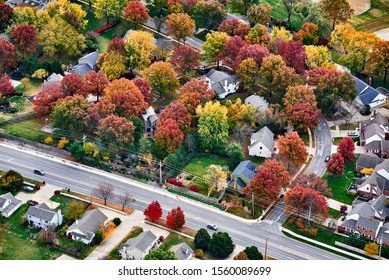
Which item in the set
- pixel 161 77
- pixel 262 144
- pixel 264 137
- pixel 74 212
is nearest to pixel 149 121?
pixel 161 77

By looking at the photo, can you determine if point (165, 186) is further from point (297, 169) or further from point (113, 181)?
point (297, 169)

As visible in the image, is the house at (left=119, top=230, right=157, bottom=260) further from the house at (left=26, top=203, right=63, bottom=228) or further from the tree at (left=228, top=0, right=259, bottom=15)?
the tree at (left=228, top=0, right=259, bottom=15)

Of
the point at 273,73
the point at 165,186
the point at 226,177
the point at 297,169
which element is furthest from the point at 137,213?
the point at 273,73

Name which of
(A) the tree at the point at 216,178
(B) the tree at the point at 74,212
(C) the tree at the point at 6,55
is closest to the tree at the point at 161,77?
(A) the tree at the point at 216,178

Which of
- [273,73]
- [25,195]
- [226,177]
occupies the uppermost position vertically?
[273,73]

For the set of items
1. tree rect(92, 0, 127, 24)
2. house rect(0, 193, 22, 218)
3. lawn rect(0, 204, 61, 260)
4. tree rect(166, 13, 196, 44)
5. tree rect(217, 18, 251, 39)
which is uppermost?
tree rect(217, 18, 251, 39)

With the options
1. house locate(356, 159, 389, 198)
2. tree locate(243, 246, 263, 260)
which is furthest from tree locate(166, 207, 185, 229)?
house locate(356, 159, 389, 198)
